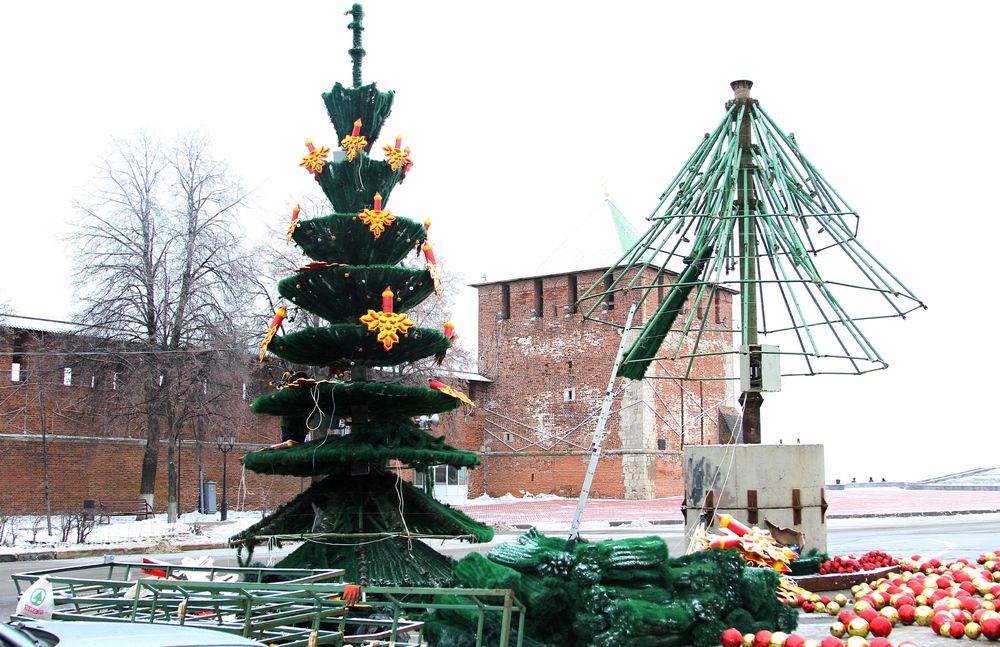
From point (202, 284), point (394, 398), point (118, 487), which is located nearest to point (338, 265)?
point (394, 398)

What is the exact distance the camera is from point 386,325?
10180 mm

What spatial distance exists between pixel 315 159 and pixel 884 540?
54.8ft

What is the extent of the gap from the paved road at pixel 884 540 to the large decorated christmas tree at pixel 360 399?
4.49 m

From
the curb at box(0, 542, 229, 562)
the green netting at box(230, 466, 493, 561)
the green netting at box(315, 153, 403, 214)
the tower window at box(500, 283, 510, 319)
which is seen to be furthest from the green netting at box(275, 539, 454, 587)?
the tower window at box(500, 283, 510, 319)

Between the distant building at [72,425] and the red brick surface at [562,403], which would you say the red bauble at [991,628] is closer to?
the distant building at [72,425]

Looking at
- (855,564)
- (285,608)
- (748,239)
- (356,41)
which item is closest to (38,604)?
(285,608)

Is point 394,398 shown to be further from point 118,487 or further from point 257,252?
point 118,487

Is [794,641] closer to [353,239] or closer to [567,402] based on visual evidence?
[353,239]

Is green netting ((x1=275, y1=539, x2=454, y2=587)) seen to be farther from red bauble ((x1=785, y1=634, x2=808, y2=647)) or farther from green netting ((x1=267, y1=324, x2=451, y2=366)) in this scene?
red bauble ((x1=785, y1=634, x2=808, y2=647))

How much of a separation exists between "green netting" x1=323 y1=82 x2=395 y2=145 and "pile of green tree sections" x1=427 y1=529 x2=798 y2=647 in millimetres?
5374

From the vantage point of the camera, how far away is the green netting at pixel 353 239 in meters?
10.7

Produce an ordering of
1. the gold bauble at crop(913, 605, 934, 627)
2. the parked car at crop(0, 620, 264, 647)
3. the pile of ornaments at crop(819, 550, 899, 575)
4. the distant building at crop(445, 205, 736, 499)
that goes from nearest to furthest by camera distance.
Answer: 1. the parked car at crop(0, 620, 264, 647)
2. the gold bauble at crop(913, 605, 934, 627)
3. the pile of ornaments at crop(819, 550, 899, 575)
4. the distant building at crop(445, 205, 736, 499)

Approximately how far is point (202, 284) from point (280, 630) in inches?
1073

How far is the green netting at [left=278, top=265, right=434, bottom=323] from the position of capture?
10.5 metres
